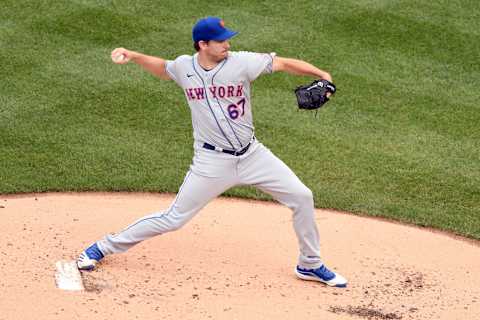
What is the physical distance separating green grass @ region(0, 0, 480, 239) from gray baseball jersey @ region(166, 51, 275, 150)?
2.27m

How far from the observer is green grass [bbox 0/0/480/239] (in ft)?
29.4

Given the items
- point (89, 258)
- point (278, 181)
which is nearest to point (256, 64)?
point (278, 181)

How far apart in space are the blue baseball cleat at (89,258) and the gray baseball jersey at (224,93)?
45.9 inches

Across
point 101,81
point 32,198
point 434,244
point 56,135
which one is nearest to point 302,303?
point 434,244

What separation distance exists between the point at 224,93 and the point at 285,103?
158 inches

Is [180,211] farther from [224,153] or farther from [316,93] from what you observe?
[316,93]

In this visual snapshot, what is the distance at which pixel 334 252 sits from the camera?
771 centimetres

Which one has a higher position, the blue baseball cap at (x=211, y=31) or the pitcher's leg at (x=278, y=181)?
the blue baseball cap at (x=211, y=31)

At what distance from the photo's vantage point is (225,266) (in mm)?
7254

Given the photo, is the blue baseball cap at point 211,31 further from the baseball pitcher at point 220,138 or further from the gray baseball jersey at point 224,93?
the gray baseball jersey at point 224,93

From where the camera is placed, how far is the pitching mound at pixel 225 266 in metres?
6.54

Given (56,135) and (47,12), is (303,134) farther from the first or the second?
(47,12)

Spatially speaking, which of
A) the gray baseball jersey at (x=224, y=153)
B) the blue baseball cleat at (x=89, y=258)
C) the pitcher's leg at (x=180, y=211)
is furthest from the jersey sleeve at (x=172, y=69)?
the blue baseball cleat at (x=89, y=258)

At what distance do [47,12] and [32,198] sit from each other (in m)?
4.20
